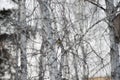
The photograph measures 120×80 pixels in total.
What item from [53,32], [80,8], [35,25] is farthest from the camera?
[80,8]

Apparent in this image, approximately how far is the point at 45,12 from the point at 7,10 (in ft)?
20.0

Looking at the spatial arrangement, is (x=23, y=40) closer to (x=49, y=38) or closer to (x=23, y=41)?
(x=23, y=41)

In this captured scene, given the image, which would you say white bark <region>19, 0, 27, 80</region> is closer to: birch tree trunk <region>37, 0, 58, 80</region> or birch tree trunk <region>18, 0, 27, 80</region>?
birch tree trunk <region>18, 0, 27, 80</region>

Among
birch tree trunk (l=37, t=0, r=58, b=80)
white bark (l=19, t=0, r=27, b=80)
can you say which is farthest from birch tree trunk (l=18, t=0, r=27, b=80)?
birch tree trunk (l=37, t=0, r=58, b=80)

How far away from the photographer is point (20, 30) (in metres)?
5.85

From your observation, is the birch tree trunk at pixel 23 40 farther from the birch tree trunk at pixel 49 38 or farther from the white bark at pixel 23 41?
the birch tree trunk at pixel 49 38

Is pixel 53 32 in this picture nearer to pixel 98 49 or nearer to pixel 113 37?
pixel 113 37

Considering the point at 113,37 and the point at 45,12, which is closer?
the point at 45,12

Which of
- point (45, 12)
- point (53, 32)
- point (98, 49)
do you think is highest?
point (45, 12)

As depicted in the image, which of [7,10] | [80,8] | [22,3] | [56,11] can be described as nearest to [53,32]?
[56,11]

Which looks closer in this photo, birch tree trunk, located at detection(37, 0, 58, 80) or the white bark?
birch tree trunk, located at detection(37, 0, 58, 80)

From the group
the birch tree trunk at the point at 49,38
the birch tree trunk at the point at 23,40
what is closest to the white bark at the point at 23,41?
the birch tree trunk at the point at 23,40

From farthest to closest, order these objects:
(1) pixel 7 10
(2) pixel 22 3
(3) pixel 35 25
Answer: (1) pixel 7 10 < (2) pixel 22 3 < (3) pixel 35 25

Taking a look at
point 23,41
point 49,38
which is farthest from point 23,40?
point 49,38
